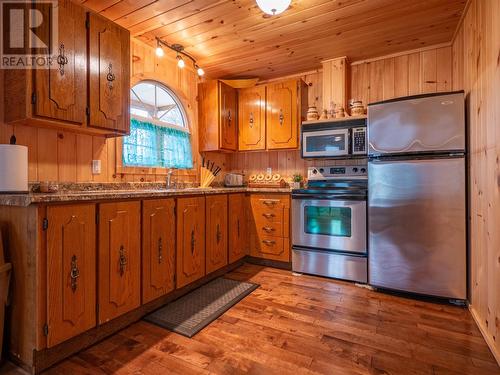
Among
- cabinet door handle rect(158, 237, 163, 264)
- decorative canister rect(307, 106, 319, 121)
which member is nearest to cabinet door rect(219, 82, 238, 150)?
decorative canister rect(307, 106, 319, 121)

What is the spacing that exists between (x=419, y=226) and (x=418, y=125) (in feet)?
2.81

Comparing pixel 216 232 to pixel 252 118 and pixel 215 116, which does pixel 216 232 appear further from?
pixel 252 118

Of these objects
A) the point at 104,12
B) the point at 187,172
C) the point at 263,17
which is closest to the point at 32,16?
the point at 104,12

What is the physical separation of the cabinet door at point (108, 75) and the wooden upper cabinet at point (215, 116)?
4.32 feet

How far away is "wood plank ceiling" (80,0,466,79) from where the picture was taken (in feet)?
7.22

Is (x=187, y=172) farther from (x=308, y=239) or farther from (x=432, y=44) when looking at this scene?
(x=432, y=44)

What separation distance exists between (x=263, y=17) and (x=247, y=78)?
141 cm

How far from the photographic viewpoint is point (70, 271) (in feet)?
4.89

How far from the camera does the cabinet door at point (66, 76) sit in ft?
5.66

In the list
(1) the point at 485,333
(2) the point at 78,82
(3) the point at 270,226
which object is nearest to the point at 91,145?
(2) the point at 78,82

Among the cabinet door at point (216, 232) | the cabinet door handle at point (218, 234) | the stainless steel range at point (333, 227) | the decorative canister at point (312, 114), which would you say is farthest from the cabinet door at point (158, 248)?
the decorative canister at point (312, 114)

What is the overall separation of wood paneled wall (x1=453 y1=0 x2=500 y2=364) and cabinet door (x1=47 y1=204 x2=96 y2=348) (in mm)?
2331

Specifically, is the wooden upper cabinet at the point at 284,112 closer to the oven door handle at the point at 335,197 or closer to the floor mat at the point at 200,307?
the oven door handle at the point at 335,197

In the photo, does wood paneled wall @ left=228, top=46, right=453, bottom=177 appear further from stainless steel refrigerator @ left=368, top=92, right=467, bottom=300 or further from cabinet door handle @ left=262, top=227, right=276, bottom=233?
cabinet door handle @ left=262, top=227, right=276, bottom=233
